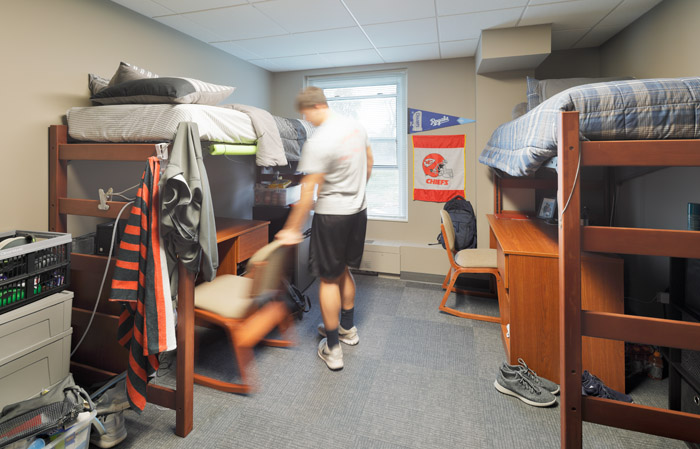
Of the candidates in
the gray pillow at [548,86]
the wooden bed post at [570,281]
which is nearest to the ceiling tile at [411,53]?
the gray pillow at [548,86]

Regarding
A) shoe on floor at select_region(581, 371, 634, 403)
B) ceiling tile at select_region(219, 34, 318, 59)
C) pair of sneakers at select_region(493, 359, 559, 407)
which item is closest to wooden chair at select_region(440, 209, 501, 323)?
pair of sneakers at select_region(493, 359, 559, 407)

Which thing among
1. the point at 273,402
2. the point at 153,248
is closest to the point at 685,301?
the point at 273,402

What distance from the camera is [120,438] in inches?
58.4

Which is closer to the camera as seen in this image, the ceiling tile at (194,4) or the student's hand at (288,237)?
the student's hand at (288,237)

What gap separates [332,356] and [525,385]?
102 centimetres

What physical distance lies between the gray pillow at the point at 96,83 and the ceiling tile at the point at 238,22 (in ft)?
2.51

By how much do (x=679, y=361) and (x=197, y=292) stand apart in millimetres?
2314

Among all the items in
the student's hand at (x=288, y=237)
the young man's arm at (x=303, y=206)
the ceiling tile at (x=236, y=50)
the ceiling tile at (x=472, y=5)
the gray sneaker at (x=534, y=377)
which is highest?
the ceiling tile at (x=236, y=50)

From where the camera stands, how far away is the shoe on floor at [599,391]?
5.42 ft

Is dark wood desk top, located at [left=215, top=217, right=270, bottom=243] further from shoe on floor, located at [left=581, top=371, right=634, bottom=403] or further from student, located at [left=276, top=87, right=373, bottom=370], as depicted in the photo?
shoe on floor, located at [left=581, top=371, right=634, bottom=403]

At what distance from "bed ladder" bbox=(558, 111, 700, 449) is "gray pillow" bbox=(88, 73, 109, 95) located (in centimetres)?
239

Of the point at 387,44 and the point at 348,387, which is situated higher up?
the point at 387,44

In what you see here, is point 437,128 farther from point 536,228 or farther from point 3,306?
point 3,306

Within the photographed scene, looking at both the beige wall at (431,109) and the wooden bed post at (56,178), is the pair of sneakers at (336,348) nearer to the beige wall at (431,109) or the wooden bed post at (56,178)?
the beige wall at (431,109)
